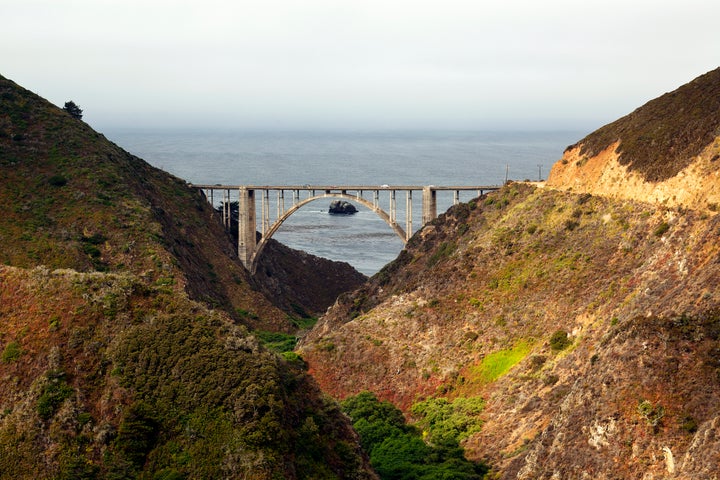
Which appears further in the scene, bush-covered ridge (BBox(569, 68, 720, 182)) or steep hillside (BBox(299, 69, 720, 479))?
bush-covered ridge (BBox(569, 68, 720, 182))

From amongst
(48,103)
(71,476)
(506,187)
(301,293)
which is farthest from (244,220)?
(71,476)

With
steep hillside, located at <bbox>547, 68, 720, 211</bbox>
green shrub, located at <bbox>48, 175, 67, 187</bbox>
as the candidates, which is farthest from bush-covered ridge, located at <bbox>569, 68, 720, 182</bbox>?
green shrub, located at <bbox>48, 175, 67, 187</bbox>

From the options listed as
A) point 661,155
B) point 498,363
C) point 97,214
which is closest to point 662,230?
point 661,155

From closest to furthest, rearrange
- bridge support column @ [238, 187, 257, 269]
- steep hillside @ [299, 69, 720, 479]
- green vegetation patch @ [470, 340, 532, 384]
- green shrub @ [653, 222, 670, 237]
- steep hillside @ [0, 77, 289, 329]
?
steep hillside @ [299, 69, 720, 479]
green shrub @ [653, 222, 670, 237]
green vegetation patch @ [470, 340, 532, 384]
steep hillside @ [0, 77, 289, 329]
bridge support column @ [238, 187, 257, 269]

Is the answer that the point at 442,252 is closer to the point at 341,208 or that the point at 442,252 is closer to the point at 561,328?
the point at 561,328

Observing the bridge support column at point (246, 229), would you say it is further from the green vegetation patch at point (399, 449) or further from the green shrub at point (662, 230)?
the green shrub at point (662, 230)

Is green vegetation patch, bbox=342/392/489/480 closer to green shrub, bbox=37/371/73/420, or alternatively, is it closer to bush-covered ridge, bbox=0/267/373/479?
bush-covered ridge, bbox=0/267/373/479

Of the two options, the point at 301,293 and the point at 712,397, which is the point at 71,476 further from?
the point at 301,293
